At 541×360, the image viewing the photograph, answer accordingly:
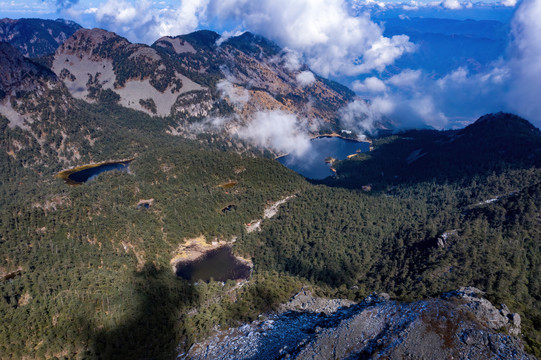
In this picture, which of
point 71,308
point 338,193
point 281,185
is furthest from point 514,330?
point 281,185

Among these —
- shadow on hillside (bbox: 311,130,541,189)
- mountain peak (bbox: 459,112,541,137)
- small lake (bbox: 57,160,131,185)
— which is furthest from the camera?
mountain peak (bbox: 459,112,541,137)

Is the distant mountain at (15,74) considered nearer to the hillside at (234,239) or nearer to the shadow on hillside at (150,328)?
the hillside at (234,239)

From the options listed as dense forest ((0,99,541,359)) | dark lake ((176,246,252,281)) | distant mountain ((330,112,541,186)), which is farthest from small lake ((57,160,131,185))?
distant mountain ((330,112,541,186))

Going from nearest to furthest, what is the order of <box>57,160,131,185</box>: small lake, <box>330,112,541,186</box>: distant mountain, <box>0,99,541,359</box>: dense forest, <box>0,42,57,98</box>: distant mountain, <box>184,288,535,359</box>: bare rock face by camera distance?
<box>184,288,535,359</box>: bare rock face
<box>0,99,541,359</box>: dense forest
<box>330,112,541,186</box>: distant mountain
<box>57,160,131,185</box>: small lake
<box>0,42,57,98</box>: distant mountain

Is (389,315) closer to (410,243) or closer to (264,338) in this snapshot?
(264,338)

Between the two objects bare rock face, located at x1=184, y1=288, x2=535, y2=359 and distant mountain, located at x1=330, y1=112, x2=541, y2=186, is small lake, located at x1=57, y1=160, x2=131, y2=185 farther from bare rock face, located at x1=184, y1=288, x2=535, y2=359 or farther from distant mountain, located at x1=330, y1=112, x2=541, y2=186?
bare rock face, located at x1=184, y1=288, x2=535, y2=359
